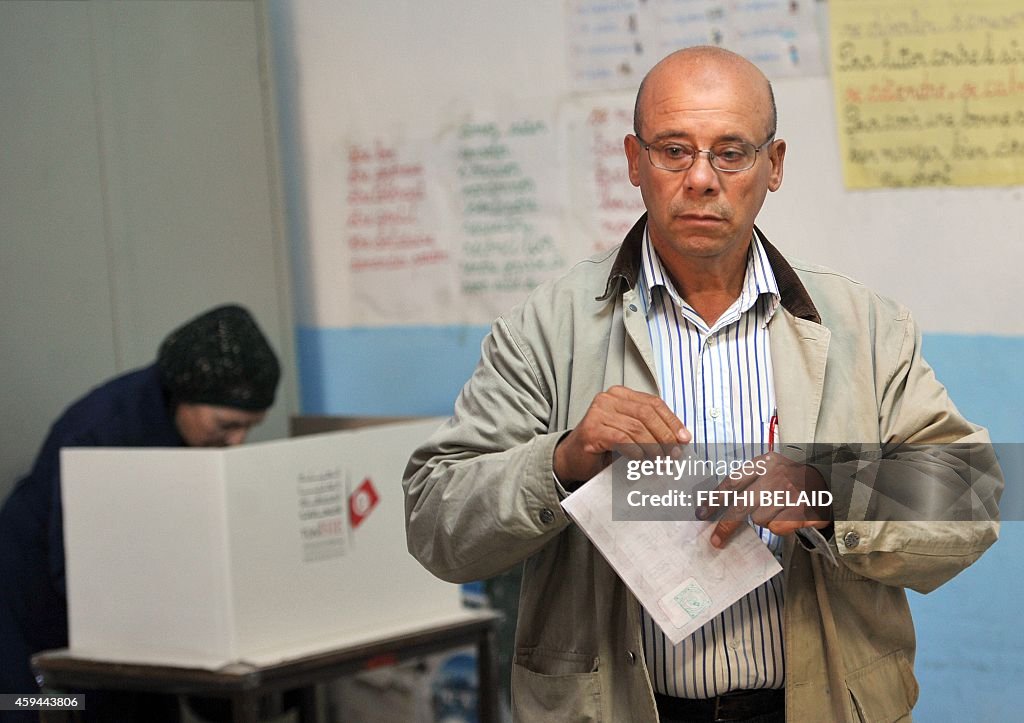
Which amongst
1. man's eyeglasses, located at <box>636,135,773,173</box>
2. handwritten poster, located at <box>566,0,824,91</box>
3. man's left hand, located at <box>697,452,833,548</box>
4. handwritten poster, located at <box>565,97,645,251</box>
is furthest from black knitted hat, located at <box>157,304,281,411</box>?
Result: man's left hand, located at <box>697,452,833,548</box>

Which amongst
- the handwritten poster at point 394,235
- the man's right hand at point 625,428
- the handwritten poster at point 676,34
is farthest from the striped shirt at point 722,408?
the handwritten poster at point 394,235

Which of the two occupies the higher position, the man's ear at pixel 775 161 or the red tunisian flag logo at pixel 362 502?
the man's ear at pixel 775 161

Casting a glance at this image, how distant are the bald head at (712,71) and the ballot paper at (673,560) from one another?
50cm

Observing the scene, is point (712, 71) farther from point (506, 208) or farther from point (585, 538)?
point (506, 208)

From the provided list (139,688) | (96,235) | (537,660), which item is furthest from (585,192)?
(537,660)

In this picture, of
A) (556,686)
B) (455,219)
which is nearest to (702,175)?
(556,686)

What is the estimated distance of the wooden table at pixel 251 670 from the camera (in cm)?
240

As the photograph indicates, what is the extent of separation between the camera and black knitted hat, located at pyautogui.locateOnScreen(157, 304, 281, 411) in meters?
2.74

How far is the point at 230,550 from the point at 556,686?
1149 millimetres

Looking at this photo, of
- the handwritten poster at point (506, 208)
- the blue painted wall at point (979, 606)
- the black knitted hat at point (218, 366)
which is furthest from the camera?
the handwritten poster at point (506, 208)

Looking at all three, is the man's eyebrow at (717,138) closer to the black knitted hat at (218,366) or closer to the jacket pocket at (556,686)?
the jacket pocket at (556,686)

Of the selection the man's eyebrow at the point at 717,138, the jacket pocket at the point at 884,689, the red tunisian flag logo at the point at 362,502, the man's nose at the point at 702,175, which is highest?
the man's eyebrow at the point at 717,138

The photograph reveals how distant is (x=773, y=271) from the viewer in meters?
1.51

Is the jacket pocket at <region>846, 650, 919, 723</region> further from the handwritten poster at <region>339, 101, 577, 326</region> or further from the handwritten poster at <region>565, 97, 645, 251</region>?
the handwritten poster at <region>339, 101, 577, 326</region>
